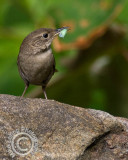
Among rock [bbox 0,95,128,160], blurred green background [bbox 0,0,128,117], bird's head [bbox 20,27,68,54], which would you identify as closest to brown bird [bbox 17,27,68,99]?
bird's head [bbox 20,27,68,54]

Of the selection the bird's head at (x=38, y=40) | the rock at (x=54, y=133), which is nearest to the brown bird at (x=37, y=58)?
the bird's head at (x=38, y=40)

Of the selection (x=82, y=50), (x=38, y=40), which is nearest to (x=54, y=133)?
(x=38, y=40)

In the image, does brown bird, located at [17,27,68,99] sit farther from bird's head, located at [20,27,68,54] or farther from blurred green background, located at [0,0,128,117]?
blurred green background, located at [0,0,128,117]

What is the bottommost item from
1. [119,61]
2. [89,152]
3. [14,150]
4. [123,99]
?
[123,99]

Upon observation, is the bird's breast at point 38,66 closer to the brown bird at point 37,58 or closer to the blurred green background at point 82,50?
the brown bird at point 37,58

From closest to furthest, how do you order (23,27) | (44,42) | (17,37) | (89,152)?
(89,152) < (44,42) < (17,37) < (23,27)

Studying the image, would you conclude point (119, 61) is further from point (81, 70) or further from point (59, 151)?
point (59, 151)

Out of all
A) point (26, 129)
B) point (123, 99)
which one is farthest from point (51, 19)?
point (26, 129)
